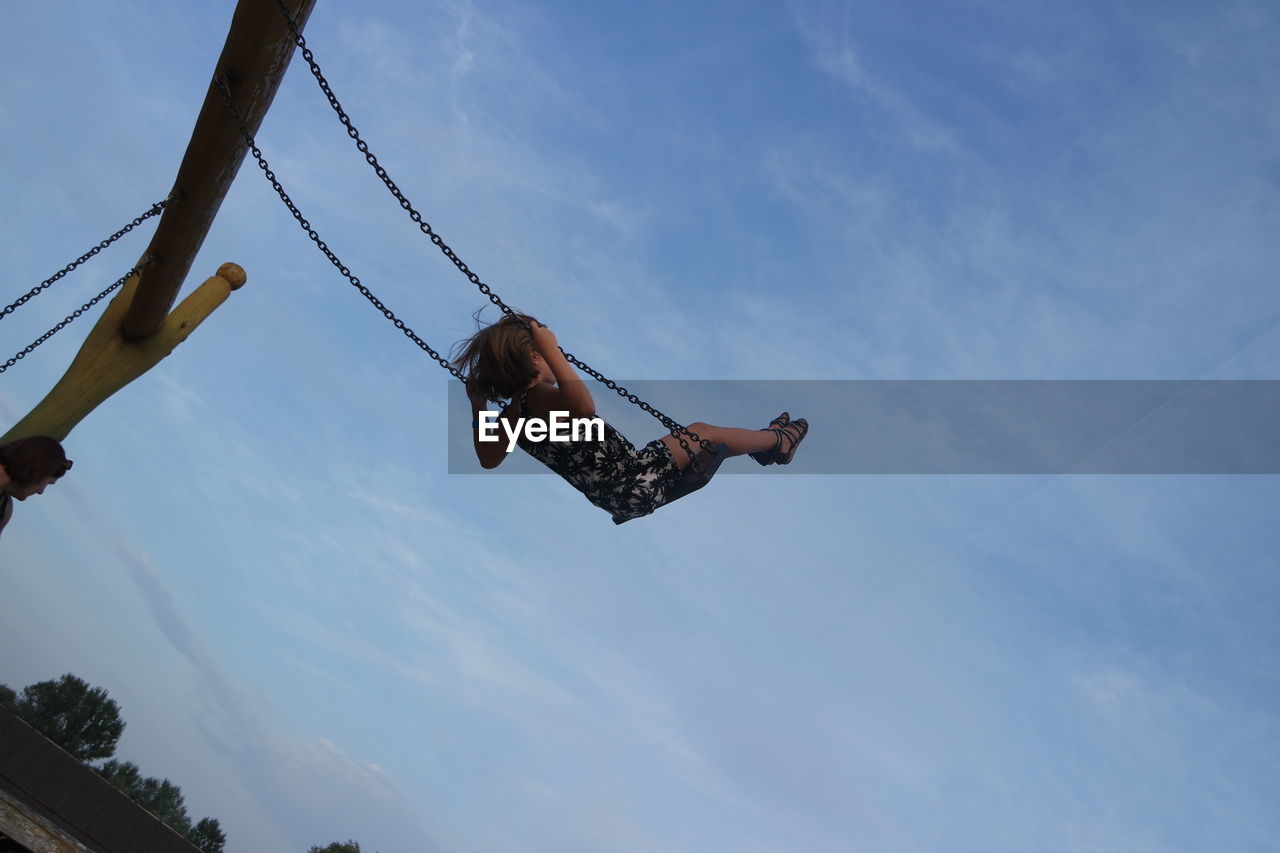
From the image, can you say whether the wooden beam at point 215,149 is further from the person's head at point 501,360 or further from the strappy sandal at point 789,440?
the strappy sandal at point 789,440

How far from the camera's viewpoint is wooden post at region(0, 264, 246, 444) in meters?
4.42

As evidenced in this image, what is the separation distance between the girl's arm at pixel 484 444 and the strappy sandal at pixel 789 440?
65.0 inches

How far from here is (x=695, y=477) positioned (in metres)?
4.79

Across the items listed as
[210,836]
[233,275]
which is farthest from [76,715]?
[233,275]

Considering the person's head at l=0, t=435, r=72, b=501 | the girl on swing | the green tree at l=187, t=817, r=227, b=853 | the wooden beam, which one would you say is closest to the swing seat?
the girl on swing

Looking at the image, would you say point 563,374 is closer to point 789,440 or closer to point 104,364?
point 789,440

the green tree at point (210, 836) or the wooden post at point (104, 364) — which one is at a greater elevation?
the green tree at point (210, 836)

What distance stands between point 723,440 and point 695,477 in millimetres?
277

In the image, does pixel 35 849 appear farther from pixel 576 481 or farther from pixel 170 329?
pixel 576 481

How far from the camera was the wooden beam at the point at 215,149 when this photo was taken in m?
3.43

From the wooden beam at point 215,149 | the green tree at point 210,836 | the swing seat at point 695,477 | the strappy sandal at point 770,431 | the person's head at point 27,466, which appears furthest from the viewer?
the green tree at point 210,836

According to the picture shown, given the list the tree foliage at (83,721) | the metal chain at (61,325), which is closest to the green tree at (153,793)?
the tree foliage at (83,721)

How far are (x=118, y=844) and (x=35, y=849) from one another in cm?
62

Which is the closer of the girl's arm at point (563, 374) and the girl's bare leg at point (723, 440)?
the girl's arm at point (563, 374)
